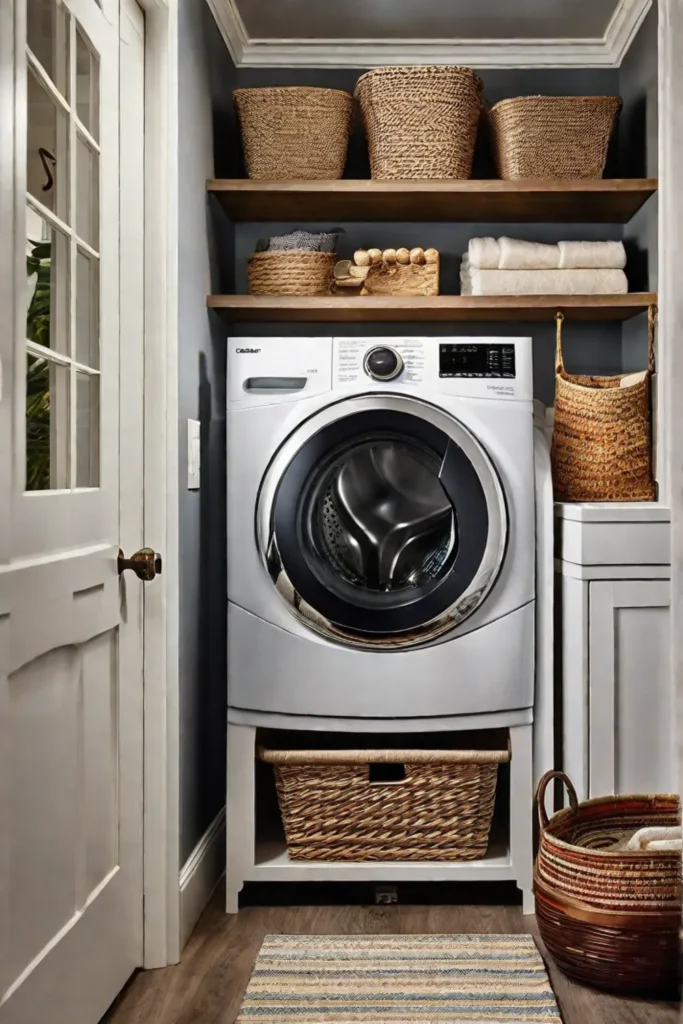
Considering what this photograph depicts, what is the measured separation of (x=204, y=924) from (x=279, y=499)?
102 centimetres

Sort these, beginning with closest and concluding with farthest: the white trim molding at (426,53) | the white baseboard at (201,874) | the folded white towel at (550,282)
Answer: the white baseboard at (201,874) → the folded white towel at (550,282) → the white trim molding at (426,53)

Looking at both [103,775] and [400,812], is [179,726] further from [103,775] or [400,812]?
[400,812]

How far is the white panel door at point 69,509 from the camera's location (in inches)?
54.7

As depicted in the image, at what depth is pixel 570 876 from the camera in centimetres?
194

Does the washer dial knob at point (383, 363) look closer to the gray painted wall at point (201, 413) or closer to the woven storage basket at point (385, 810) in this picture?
the gray painted wall at point (201, 413)

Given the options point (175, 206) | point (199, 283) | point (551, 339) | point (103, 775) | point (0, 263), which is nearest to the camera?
point (0, 263)

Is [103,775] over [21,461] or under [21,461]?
under

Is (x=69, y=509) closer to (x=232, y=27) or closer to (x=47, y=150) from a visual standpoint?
(x=47, y=150)

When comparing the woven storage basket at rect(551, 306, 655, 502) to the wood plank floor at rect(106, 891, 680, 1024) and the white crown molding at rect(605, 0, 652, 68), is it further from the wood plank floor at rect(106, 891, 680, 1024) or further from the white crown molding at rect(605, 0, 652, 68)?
the wood plank floor at rect(106, 891, 680, 1024)

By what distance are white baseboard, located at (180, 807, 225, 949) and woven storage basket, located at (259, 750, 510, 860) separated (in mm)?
230

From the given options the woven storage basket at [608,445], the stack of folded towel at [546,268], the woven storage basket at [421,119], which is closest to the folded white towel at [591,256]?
the stack of folded towel at [546,268]

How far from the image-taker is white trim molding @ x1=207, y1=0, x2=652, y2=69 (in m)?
2.91

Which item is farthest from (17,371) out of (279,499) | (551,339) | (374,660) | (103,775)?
(551,339)

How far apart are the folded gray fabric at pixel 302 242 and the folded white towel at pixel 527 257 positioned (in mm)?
483
